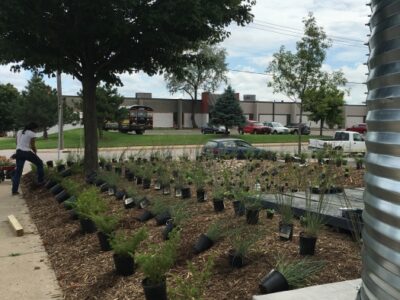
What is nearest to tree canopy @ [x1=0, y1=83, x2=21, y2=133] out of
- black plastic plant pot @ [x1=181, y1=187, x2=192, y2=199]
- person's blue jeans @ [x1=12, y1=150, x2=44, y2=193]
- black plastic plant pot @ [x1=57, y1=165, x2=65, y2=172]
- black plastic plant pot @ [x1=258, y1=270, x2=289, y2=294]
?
black plastic plant pot @ [x1=57, y1=165, x2=65, y2=172]

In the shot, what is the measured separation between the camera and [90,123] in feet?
40.0

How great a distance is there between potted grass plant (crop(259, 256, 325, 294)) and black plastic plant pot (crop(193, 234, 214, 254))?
93 centimetres

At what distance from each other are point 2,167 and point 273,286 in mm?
11627

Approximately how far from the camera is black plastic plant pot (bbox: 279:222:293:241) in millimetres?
4773

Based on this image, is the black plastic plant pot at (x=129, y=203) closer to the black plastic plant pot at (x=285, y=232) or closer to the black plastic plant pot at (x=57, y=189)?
the black plastic plant pot at (x=57, y=189)

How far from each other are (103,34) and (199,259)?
746cm

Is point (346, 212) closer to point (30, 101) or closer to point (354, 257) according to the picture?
point (354, 257)

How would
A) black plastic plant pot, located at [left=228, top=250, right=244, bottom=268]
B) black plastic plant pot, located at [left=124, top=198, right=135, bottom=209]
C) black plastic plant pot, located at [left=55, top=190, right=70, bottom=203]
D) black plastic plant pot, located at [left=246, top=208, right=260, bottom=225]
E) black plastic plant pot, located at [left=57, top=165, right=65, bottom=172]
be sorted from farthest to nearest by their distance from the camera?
black plastic plant pot, located at [left=57, top=165, right=65, bottom=172] → black plastic plant pot, located at [left=55, top=190, right=70, bottom=203] → black plastic plant pot, located at [left=124, top=198, right=135, bottom=209] → black plastic plant pot, located at [left=246, top=208, right=260, bottom=225] → black plastic plant pot, located at [left=228, top=250, right=244, bottom=268]

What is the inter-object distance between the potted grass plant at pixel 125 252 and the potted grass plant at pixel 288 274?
132 cm

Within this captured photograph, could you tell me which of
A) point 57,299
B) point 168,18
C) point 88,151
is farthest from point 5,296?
point 88,151

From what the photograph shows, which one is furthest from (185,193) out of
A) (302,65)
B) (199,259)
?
(302,65)

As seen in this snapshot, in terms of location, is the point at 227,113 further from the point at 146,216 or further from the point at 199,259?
the point at 199,259

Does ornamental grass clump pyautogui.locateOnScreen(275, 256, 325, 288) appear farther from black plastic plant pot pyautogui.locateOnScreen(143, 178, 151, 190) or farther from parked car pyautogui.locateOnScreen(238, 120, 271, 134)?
parked car pyautogui.locateOnScreen(238, 120, 271, 134)

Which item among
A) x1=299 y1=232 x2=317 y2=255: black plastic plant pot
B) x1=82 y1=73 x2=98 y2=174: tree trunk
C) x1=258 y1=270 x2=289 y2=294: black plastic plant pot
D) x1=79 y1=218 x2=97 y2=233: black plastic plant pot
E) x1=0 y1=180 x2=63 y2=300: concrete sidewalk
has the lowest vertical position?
x1=0 y1=180 x2=63 y2=300: concrete sidewalk
